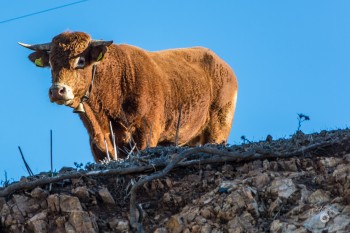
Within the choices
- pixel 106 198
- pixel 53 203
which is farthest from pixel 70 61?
pixel 53 203

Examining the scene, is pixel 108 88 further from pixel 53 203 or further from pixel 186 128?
pixel 53 203

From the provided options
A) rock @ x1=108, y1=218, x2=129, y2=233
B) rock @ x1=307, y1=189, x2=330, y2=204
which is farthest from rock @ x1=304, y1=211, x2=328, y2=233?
rock @ x1=108, y1=218, x2=129, y2=233

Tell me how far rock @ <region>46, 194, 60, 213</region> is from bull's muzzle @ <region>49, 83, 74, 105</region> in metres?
6.61

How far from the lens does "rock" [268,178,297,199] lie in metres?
6.44

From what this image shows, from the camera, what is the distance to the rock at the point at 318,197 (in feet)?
20.6

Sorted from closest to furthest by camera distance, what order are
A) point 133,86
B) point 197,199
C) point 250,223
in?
point 250,223 < point 197,199 < point 133,86

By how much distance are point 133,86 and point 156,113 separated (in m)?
0.60

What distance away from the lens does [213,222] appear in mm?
6309

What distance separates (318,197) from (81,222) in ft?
5.87

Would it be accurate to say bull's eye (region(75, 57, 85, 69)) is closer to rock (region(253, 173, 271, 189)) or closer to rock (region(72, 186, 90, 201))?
rock (region(72, 186, 90, 201))

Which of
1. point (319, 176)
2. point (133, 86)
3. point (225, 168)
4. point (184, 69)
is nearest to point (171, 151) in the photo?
point (225, 168)

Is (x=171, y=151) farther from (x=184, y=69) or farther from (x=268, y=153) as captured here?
(x=184, y=69)

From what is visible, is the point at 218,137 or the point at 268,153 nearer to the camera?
the point at 268,153

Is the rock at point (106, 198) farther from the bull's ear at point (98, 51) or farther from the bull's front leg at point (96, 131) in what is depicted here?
the bull's ear at point (98, 51)
